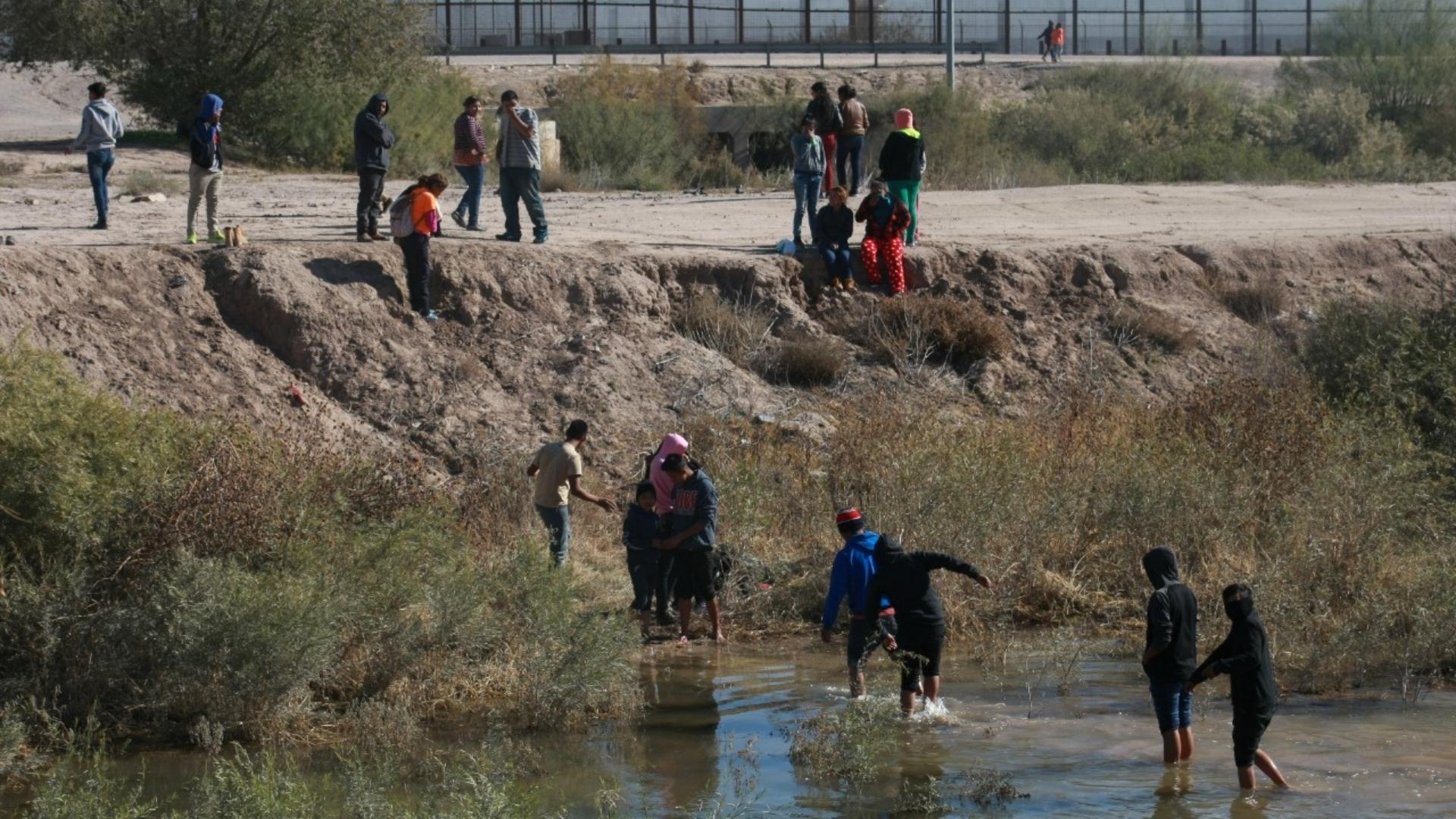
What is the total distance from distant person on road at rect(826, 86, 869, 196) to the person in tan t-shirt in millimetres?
7905

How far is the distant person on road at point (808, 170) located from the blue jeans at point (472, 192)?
11.3 ft

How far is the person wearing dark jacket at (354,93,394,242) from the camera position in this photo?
17453mm

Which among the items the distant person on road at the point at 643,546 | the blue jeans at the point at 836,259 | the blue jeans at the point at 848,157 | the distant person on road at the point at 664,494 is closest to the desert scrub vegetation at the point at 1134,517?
the distant person on road at the point at 664,494

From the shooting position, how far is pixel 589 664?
11523 mm

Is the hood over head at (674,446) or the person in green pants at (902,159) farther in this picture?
the person in green pants at (902,159)

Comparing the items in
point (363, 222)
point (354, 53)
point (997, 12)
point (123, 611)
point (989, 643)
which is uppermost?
point (997, 12)

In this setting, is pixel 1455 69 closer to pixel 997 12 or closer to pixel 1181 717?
pixel 997 12

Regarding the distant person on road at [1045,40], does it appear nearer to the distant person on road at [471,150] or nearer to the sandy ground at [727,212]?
the sandy ground at [727,212]

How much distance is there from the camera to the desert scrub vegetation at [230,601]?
1104 cm

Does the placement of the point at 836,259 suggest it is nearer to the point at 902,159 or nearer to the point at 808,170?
the point at 808,170

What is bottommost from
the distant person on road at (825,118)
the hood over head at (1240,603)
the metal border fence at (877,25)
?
the hood over head at (1240,603)

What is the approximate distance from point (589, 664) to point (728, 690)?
1285 millimetres

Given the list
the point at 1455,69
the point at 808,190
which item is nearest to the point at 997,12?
the point at 1455,69

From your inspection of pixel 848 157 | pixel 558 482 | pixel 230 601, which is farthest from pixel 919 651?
pixel 848 157
